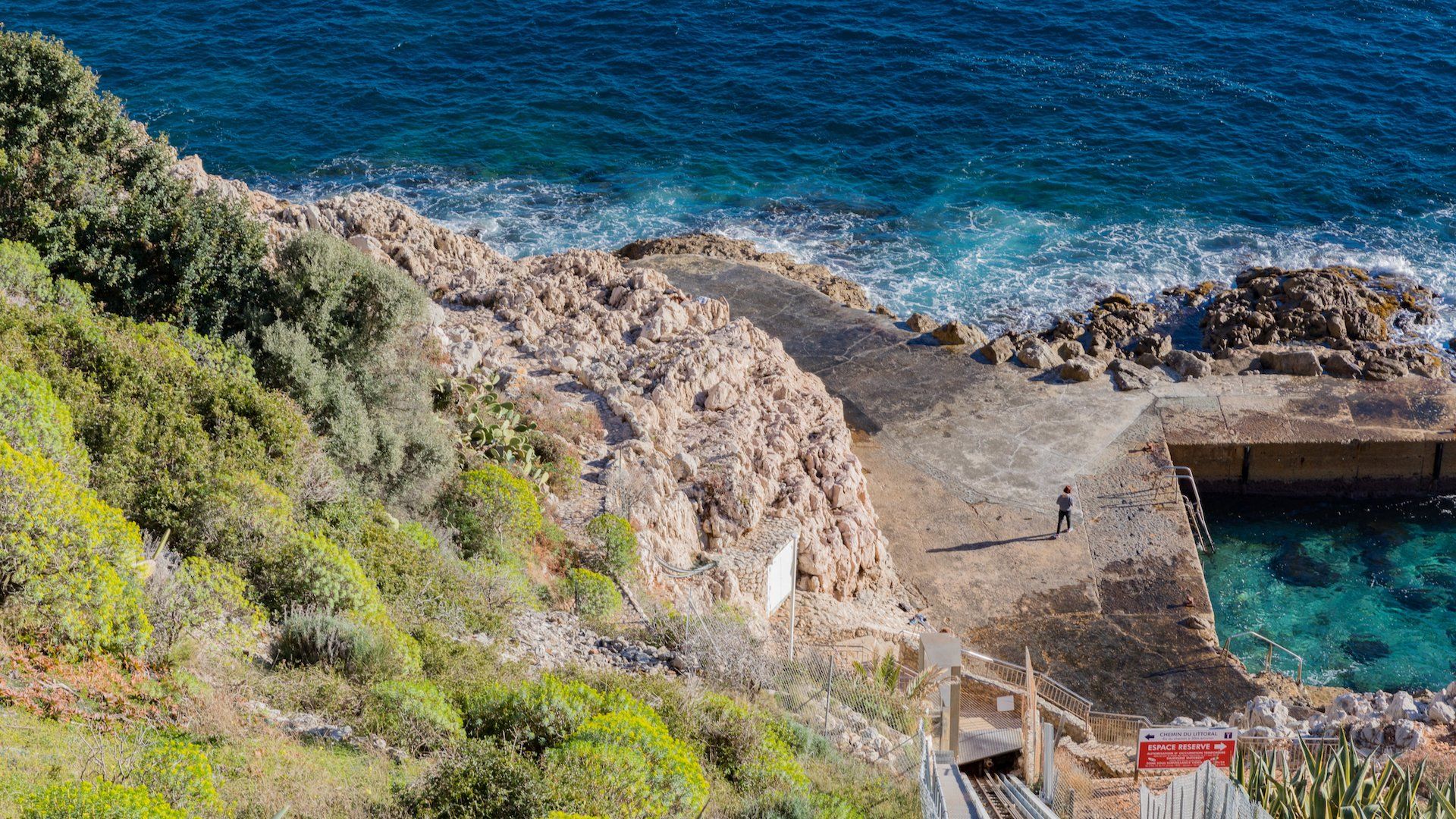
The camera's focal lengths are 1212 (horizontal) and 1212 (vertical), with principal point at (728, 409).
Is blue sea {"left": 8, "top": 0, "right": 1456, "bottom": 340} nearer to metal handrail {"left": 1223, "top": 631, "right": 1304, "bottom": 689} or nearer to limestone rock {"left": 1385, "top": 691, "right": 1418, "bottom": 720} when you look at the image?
metal handrail {"left": 1223, "top": 631, "right": 1304, "bottom": 689}

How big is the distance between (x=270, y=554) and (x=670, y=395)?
29.4ft

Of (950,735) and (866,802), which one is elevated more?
(866,802)

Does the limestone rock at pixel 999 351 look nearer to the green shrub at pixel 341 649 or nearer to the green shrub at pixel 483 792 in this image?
the green shrub at pixel 341 649

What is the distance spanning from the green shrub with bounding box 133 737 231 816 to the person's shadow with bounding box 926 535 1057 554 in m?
15.9

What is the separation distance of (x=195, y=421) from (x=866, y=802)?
8.96 m

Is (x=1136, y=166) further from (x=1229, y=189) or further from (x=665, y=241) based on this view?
(x=665, y=241)

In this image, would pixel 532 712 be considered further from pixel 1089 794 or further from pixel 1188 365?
pixel 1188 365

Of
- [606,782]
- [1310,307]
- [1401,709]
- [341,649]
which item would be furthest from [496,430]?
[1310,307]

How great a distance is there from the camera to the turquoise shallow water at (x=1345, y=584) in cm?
2233

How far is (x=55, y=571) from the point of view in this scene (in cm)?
1046

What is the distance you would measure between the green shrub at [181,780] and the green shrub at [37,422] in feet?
14.6

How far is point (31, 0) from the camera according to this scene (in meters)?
50.7

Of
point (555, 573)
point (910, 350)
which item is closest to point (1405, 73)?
point (910, 350)

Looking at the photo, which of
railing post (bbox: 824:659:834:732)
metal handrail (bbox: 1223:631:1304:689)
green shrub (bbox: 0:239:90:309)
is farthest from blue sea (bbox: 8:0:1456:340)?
railing post (bbox: 824:659:834:732)
